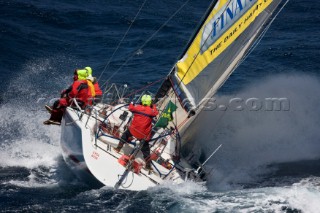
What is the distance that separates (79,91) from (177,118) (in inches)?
95.3

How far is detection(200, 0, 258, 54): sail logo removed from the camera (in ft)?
40.1

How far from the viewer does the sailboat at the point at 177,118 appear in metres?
12.1

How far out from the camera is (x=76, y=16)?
23016 millimetres

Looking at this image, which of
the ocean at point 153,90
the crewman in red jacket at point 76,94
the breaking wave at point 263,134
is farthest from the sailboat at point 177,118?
the breaking wave at point 263,134

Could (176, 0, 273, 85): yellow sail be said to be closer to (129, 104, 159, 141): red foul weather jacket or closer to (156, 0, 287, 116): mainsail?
(156, 0, 287, 116): mainsail

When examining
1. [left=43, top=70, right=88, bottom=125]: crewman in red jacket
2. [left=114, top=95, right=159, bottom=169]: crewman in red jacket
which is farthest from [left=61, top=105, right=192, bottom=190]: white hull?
[left=114, top=95, right=159, bottom=169]: crewman in red jacket

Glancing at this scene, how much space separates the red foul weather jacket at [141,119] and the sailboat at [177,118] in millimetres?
341

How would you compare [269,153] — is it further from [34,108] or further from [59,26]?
[59,26]

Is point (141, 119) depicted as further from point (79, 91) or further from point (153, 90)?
point (153, 90)

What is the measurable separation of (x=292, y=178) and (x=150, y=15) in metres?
12.1

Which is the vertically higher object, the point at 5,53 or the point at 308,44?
the point at 308,44

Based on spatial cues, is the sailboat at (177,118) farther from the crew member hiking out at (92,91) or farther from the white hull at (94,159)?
the crew member hiking out at (92,91)

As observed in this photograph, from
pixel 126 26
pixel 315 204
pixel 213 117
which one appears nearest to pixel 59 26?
pixel 126 26

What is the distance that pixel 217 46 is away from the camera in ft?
41.7
